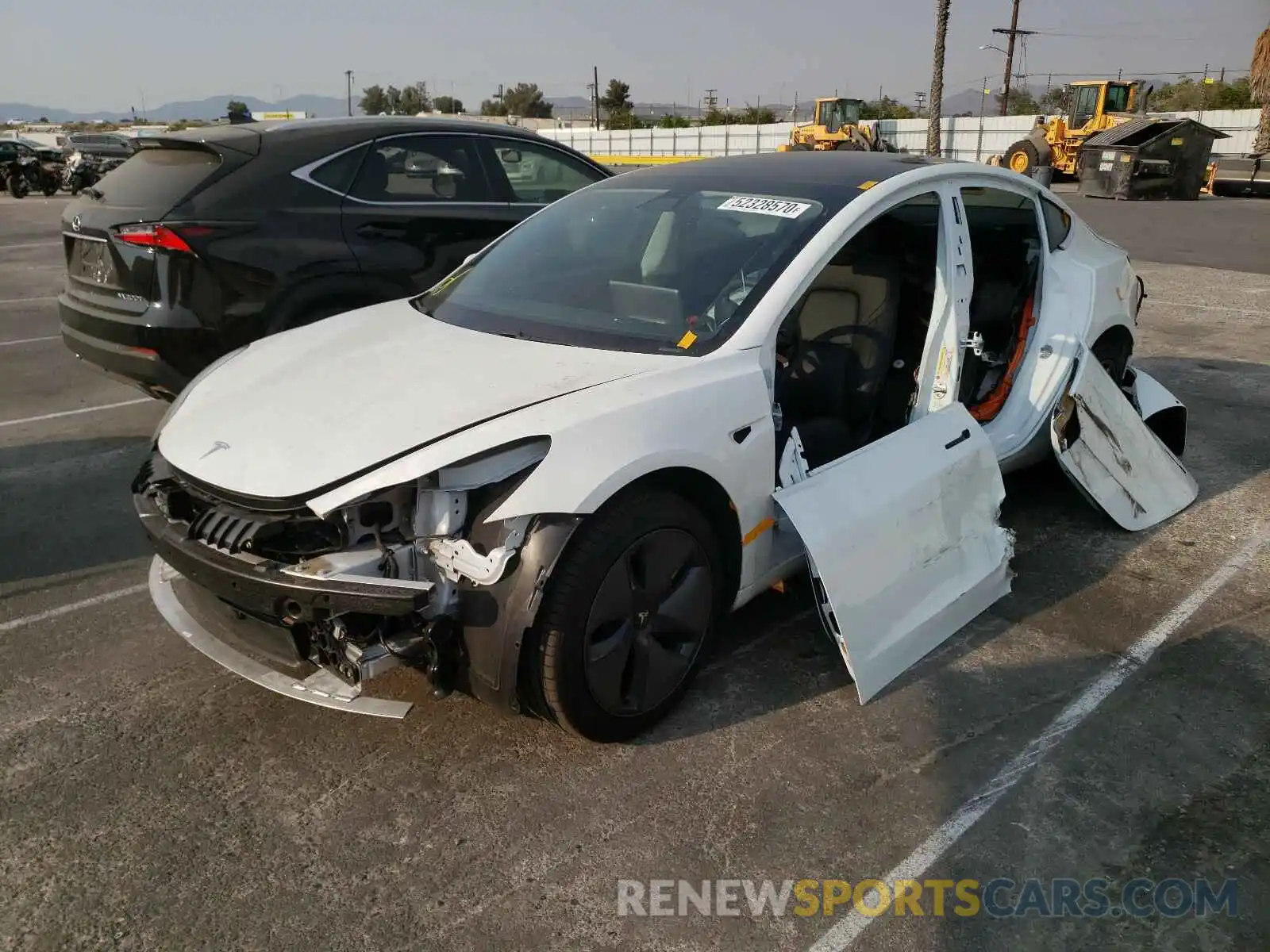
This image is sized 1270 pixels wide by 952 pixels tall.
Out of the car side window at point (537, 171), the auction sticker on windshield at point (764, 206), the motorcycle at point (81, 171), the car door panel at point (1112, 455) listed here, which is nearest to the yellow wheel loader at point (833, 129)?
the motorcycle at point (81, 171)

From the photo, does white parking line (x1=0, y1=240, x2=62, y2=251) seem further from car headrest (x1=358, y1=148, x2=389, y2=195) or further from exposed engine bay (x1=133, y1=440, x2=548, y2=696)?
exposed engine bay (x1=133, y1=440, x2=548, y2=696)

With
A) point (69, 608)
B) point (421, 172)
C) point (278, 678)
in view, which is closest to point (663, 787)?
point (278, 678)

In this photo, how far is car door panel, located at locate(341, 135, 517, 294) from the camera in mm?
5340

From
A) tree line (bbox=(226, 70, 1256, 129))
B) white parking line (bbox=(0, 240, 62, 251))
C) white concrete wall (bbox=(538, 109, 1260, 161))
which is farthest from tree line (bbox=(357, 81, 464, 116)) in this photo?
white parking line (bbox=(0, 240, 62, 251))

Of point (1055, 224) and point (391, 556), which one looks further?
point (1055, 224)

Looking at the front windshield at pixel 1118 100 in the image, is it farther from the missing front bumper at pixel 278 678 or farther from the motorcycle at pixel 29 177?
the missing front bumper at pixel 278 678

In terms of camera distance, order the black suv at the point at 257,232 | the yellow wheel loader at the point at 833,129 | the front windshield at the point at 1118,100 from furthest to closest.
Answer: the yellow wheel loader at the point at 833,129, the front windshield at the point at 1118,100, the black suv at the point at 257,232

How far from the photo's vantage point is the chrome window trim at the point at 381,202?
5191 millimetres

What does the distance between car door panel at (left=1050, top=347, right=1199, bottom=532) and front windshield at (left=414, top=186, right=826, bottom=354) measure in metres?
1.72

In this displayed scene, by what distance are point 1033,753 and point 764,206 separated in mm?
2051

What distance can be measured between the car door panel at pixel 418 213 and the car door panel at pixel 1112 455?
3.48 meters

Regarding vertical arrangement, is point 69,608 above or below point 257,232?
below

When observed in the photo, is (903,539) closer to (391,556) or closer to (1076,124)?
(391,556)

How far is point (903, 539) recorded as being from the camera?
3.18 metres
